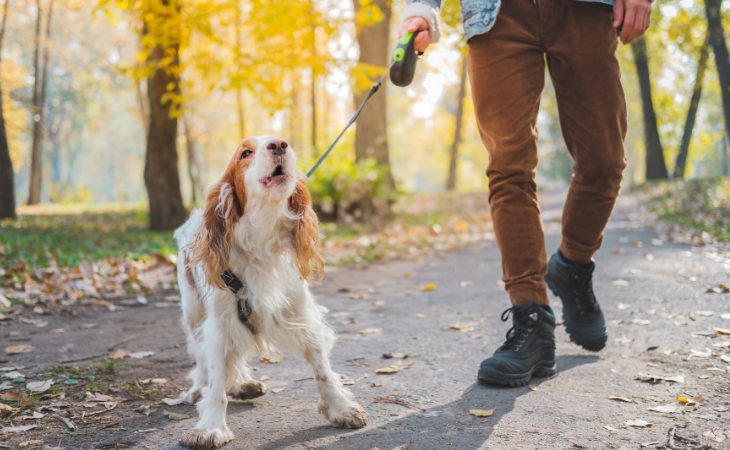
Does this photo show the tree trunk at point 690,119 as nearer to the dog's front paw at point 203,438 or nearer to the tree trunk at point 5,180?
the tree trunk at point 5,180

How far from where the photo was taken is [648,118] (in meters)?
18.8

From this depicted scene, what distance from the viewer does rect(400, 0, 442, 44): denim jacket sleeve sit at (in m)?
2.69

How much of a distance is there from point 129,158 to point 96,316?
63654 millimetres

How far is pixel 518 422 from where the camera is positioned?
213cm

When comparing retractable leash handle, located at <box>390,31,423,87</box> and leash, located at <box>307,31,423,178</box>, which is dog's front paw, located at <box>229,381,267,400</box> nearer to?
leash, located at <box>307,31,423,178</box>

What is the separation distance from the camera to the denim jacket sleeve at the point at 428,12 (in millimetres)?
2691

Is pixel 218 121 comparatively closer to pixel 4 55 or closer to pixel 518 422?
pixel 4 55

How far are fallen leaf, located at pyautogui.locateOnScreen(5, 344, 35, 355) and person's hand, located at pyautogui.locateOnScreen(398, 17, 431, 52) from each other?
9.77ft

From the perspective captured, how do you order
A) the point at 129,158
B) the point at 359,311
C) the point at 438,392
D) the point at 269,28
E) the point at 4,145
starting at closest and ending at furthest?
1. the point at 438,392
2. the point at 359,311
3. the point at 269,28
4. the point at 4,145
5. the point at 129,158

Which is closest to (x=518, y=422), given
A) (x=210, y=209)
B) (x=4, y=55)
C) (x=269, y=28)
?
(x=210, y=209)

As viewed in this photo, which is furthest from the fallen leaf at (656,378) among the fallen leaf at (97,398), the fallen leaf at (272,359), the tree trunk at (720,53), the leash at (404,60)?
the tree trunk at (720,53)

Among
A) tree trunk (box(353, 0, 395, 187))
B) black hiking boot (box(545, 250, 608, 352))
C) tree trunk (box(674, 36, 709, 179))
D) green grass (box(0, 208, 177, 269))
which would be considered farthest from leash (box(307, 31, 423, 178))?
tree trunk (box(674, 36, 709, 179))

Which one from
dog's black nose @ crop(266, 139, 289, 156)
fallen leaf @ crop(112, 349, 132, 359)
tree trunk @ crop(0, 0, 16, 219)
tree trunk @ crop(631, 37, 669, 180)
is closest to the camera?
dog's black nose @ crop(266, 139, 289, 156)

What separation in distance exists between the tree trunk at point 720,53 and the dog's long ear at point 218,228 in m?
14.1
